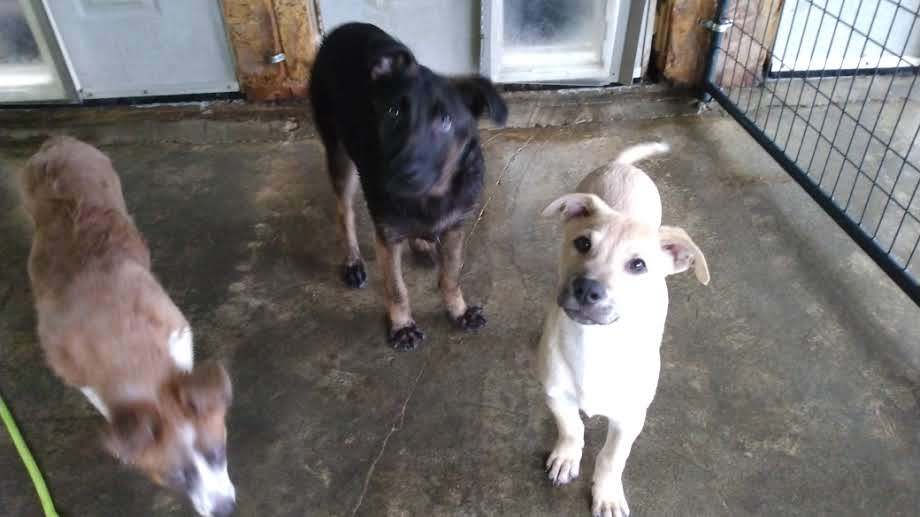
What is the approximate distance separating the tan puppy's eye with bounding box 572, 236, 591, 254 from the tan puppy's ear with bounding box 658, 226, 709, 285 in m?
0.21

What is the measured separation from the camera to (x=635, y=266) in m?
1.98

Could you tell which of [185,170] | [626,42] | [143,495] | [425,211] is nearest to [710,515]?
[425,211]

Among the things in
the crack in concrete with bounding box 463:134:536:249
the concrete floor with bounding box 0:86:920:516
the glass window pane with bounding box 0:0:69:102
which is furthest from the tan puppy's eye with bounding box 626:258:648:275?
the glass window pane with bounding box 0:0:69:102

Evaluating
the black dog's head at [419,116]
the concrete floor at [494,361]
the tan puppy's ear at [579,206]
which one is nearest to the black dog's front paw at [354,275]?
the concrete floor at [494,361]

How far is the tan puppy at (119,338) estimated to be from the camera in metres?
1.97

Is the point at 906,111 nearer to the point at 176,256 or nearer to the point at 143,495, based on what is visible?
the point at 176,256

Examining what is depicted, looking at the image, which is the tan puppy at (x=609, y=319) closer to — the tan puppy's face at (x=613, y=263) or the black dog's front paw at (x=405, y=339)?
the tan puppy's face at (x=613, y=263)

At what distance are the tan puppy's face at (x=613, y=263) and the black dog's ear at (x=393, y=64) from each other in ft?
2.52

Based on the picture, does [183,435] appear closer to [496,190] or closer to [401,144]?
[401,144]

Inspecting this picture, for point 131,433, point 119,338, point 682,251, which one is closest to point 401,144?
point 682,251

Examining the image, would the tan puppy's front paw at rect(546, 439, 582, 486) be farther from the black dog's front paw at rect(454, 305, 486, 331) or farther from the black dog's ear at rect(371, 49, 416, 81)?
the black dog's ear at rect(371, 49, 416, 81)

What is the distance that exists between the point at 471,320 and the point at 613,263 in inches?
49.8

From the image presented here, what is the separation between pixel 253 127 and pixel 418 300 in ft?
6.29

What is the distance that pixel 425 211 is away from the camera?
2.68m
